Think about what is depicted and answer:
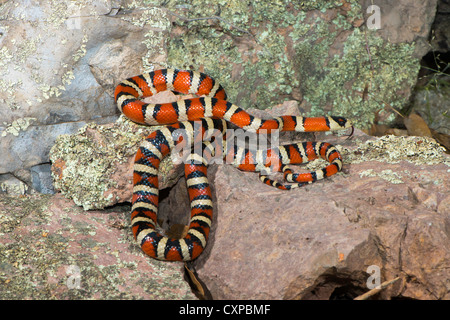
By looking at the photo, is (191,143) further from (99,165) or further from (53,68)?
(53,68)

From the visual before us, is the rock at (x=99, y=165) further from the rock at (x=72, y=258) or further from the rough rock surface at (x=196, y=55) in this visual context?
the rough rock surface at (x=196, y=55)

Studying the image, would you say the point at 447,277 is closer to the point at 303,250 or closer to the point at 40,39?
the point at 303,250

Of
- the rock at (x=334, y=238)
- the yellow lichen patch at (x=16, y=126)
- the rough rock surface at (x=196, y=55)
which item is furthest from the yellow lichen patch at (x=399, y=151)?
the yellow lichen patch at (x=16, y=126)

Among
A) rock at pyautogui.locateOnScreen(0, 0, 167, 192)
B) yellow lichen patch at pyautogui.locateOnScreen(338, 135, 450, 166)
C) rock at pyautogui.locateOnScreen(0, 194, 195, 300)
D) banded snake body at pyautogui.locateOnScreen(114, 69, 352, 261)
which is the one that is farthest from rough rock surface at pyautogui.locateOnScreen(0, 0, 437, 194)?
yellow lichen patch at pyautogui.locateOnScreen(338, 135, 450, 166)

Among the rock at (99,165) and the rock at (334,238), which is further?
the rock at (99,165)

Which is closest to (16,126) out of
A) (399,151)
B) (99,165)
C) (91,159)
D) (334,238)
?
(91,159)

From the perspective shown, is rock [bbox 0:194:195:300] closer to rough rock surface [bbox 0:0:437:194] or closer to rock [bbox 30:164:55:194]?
rock [bbox 30:164:55:194]

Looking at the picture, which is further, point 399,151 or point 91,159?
point 399,151

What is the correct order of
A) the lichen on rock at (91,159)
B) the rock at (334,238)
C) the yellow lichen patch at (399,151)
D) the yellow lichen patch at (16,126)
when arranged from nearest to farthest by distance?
the rock at (334,238)
the lichen on rock at (91,159)
the yellow lichen patch at (399,151)
the yellow lichen patch at (16,126)
